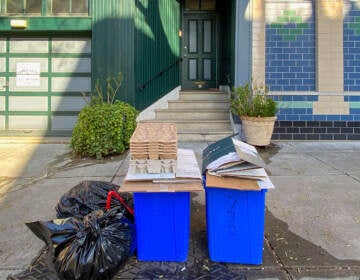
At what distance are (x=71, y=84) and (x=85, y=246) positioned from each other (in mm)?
6453

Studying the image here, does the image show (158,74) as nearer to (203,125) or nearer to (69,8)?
(203,125)

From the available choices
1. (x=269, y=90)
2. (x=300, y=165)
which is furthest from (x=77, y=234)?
(x=269, y=90)

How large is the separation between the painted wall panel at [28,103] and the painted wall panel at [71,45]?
1262 mm

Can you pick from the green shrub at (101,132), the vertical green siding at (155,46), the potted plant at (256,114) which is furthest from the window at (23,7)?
the potted plant at (256,114)

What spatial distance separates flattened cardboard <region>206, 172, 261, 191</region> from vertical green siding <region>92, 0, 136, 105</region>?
5.20 meters

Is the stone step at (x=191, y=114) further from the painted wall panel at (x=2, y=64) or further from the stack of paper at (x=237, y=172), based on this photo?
the stack of paper at (x=237, y=172)

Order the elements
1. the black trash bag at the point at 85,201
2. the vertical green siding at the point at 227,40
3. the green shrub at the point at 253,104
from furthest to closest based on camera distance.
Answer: the vertical green siding at the point at 227,40 < the green shrub at the point at 253,104 < the black trash bag at the point at 85,201

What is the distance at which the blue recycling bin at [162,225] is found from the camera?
2.51 metres

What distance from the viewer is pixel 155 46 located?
329 inches

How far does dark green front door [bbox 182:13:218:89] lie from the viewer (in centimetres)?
1008

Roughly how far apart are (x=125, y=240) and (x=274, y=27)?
260 inches

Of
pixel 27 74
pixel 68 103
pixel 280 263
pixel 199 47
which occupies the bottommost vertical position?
pixel 280 263

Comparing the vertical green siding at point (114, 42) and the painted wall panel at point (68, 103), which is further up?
the vertical green siding at point (114, 42)

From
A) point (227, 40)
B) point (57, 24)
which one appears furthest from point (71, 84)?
point (227, 40)
